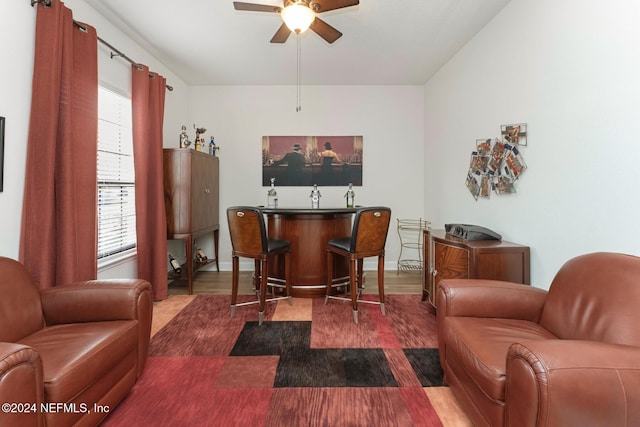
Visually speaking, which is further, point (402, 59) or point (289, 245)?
point (402, 59)

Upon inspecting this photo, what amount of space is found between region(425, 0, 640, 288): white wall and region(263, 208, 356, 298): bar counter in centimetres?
152

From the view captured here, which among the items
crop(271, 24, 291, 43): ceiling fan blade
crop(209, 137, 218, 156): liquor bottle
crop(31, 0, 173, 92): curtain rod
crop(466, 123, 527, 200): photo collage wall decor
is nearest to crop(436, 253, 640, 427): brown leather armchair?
crop(466, 123, 527, 200): photo collage wall decor

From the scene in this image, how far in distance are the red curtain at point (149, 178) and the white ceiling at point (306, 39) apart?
1.66ft

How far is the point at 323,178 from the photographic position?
4.50 meters

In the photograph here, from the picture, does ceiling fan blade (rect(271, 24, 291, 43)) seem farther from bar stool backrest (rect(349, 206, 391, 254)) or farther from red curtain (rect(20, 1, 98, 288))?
bar stool backrest (rect(349, 206, 391, 254))

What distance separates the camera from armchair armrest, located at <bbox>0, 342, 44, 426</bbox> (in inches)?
37.5

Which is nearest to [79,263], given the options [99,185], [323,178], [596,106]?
[99,185]

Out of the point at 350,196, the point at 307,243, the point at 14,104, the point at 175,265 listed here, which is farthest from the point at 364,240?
the point at 14,104

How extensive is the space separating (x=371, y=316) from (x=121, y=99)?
3.27 m

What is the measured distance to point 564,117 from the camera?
196 centimetres

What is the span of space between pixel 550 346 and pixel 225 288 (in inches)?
132

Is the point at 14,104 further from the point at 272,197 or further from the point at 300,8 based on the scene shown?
the point at 272,197

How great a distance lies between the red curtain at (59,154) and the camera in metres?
1.98

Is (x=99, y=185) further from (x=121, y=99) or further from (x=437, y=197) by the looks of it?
(x=437, y=197)
